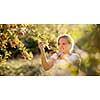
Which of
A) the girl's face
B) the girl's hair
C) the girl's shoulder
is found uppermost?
the girl's hair

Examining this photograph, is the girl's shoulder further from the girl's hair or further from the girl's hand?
the girl's hand

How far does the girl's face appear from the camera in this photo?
1.69 meters

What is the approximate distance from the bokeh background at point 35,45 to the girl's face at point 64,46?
4cm

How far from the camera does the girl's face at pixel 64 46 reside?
66.4 inches

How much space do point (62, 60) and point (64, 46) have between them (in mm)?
120

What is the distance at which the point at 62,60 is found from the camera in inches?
66.2

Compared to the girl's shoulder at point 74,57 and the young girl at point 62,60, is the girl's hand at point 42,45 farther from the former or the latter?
the girl's shoulder at point 74,57

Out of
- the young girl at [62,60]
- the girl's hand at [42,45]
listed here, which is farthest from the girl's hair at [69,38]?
the girl's hand at [42,45]

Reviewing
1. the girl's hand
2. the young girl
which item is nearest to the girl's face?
the young girl

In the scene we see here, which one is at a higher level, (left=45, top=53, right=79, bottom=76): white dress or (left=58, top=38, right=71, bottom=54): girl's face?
(left=58, top=38, right=71, bottom=54): girl's face
